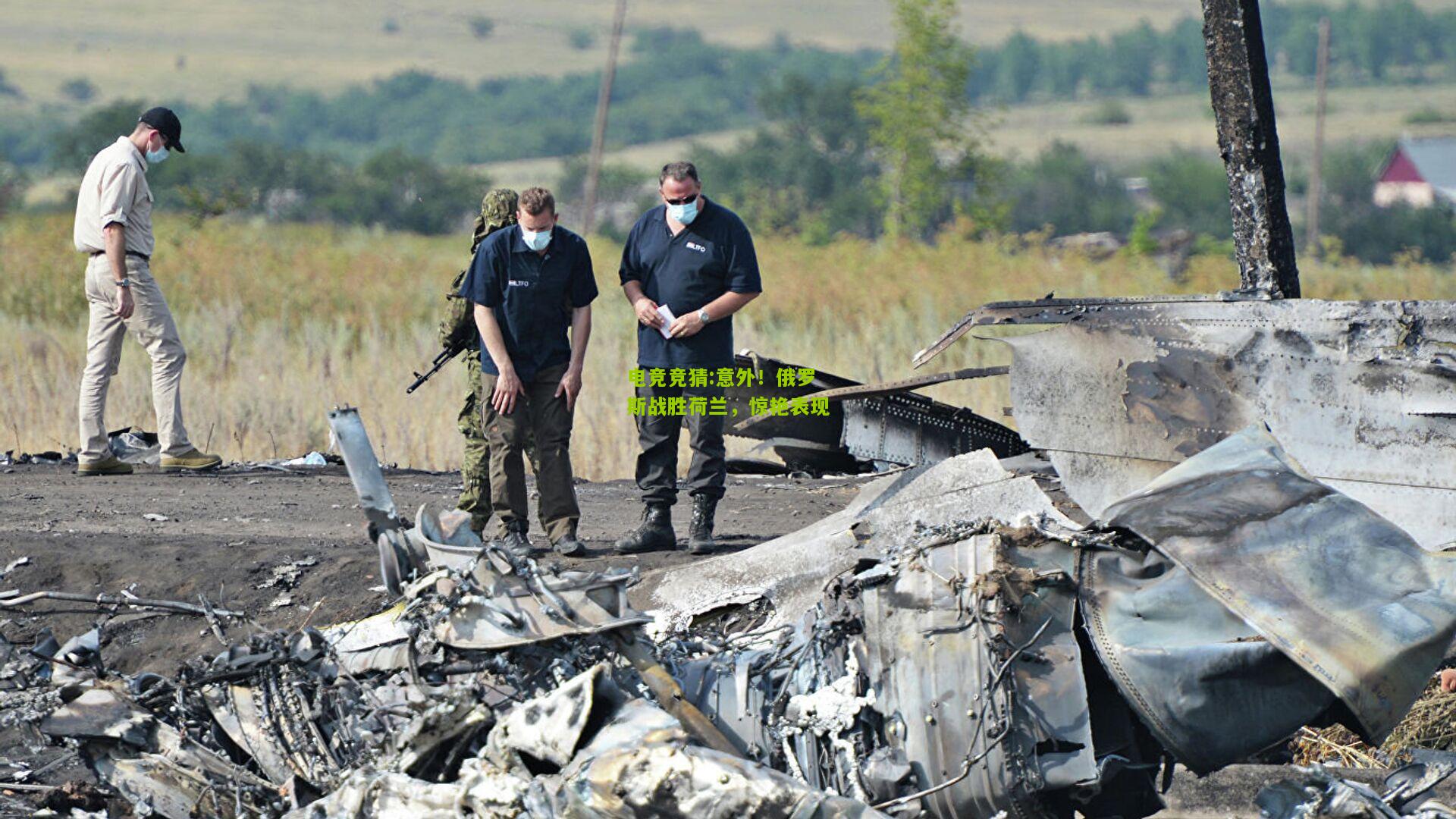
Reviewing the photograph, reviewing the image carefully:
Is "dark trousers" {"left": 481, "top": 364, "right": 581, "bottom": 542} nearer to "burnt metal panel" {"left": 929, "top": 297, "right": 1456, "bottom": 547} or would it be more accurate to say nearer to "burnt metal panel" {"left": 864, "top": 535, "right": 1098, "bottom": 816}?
"burnt metal panel" {"left": 929, "top": 297, "right": 1456, "bottom": 547}

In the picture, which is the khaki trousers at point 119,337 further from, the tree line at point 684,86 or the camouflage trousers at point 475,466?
the tree line at point 684,86

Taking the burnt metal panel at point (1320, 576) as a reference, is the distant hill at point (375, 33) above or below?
above

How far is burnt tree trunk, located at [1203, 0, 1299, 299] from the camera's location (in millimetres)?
8625

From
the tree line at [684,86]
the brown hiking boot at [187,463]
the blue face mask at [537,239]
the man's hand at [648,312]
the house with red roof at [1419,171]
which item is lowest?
the brown hiking boot at [187,463]

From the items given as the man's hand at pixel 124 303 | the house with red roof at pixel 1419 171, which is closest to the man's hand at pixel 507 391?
the man's hand at pixel 124 303

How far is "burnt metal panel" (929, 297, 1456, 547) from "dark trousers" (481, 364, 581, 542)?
1853mm

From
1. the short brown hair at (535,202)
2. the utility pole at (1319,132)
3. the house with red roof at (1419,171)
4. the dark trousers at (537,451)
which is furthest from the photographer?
the house with red roof at (1419,171)

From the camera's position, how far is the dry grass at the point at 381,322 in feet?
38.0

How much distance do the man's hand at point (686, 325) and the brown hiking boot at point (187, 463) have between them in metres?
3.99

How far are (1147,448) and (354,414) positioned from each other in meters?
3.86

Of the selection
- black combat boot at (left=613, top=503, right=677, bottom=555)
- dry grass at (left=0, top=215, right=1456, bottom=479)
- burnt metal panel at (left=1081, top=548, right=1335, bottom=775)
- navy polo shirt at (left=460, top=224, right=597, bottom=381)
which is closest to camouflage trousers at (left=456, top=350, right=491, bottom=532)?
navy polo shirt at (left=460, top=224, right=597, bottom=381)

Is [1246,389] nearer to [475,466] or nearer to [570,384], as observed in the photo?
[570,384]

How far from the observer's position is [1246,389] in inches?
277

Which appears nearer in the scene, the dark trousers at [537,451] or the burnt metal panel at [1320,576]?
the burnt metal panel at [1320,576]
